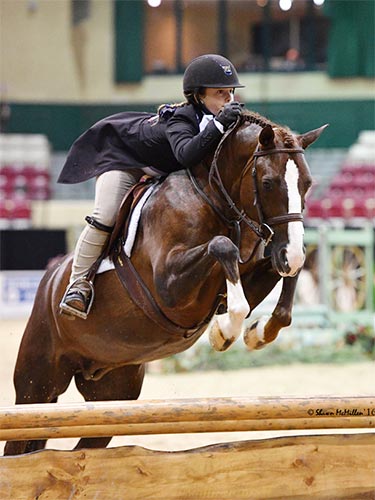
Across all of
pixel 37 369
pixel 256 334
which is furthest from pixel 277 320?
pixel 37 369

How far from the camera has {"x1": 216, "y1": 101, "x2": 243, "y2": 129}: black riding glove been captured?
3.53 metres

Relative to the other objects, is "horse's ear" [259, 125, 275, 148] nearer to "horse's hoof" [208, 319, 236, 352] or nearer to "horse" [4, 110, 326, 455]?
"horse" [4, 110, 326, 455]

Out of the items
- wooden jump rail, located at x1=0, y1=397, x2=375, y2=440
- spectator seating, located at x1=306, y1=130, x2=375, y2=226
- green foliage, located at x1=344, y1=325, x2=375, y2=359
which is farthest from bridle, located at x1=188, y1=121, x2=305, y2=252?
spectator seating, located at x1=306, y1=130, x2=375, y2=226

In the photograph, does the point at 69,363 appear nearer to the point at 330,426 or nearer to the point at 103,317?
the point at 103,317

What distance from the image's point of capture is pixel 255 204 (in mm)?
3408

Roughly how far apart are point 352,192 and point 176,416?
1387cm

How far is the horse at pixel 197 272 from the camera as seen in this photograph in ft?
11.0

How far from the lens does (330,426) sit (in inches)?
124

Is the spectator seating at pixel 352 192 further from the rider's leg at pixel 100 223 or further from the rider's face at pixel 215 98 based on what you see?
the rider's face at pixel 215 98

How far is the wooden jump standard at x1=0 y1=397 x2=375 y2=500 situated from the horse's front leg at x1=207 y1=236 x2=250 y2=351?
0.33 m

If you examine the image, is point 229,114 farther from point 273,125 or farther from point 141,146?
point 141,146

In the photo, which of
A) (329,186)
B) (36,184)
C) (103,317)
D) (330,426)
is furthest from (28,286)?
(330,426)

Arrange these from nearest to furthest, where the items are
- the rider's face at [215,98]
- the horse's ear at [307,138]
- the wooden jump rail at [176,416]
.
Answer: the wooden jump rail at [176,416] → the horse's ear at [307,138] → the rider's face at [215,98]

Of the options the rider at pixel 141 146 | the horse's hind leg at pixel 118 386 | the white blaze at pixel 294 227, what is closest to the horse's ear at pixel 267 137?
the white blaze at pixel 294 227
